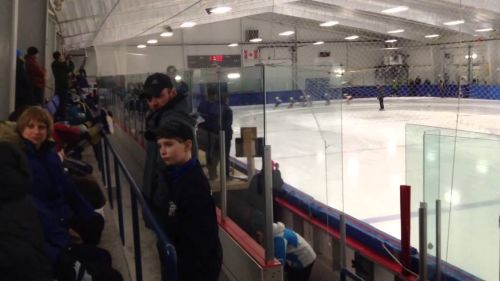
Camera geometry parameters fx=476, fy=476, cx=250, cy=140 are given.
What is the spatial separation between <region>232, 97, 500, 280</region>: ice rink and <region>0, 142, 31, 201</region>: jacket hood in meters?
1.56

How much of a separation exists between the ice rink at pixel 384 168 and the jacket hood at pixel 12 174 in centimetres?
156

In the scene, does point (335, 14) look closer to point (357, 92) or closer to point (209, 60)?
point (357, 92)

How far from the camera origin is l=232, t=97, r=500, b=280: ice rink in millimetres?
2781

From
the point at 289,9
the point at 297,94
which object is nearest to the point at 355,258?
the point at 297,94

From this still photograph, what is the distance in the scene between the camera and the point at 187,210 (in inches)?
77.0

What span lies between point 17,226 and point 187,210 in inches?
24.7

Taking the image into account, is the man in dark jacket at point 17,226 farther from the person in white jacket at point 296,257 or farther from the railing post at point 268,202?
the person in white jacket at point 296,257

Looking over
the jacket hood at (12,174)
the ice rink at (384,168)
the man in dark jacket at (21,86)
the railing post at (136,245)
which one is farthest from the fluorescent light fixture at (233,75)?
the man in dark jacket at (21,86)

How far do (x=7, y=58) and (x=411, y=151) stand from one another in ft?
12.7

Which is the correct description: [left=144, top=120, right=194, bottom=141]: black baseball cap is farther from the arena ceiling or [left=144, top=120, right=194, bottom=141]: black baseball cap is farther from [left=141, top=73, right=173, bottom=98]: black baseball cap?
the arena ceiling

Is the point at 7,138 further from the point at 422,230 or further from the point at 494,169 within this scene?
→ the point at 494,169

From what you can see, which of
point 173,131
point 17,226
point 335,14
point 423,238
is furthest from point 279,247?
point 335,14

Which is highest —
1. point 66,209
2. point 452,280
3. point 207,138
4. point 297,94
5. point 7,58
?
point 7,58

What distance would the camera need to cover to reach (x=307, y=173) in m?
6.65
